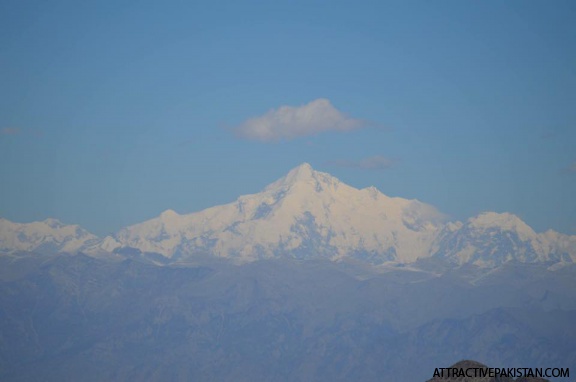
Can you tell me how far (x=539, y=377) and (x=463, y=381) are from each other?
8.49 metres

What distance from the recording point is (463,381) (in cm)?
10475

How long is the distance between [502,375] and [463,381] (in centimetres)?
437

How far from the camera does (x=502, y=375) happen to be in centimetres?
10512

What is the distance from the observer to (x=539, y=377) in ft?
346

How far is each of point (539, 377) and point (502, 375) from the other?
416 cm
